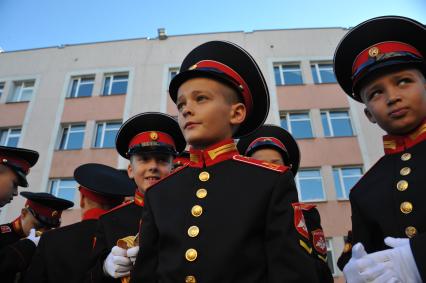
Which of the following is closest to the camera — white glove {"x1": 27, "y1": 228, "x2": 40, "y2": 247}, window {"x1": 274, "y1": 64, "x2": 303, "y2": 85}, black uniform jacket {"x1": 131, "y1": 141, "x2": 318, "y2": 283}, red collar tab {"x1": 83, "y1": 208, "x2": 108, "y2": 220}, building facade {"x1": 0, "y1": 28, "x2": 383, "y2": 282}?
black uniform jacket {"x1": 131, "y1": 141, "x2": 318, "y2": 283}

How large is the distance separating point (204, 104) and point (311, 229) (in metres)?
1.65

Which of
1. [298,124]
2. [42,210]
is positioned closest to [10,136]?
[298,124]

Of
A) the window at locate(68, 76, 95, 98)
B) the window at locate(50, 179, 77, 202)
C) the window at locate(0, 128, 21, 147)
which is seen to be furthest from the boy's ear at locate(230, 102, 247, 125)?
the window at locate(0, 128, 21, 147)

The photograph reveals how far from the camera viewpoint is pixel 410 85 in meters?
2.05

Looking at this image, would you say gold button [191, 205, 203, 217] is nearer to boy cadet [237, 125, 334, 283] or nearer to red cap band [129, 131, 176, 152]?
boy cadet [237, 125, 334, 283]

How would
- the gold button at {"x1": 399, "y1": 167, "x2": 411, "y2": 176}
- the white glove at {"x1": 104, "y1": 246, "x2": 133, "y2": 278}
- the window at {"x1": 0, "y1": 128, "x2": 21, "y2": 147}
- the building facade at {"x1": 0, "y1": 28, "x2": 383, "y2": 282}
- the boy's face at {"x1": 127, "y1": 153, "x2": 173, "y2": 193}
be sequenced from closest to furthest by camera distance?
the gold button at {"x1": 399, "y1": 167, "x2": 411, "y2": 176} → the white glove at {"x1": 104, "y1": 246, "x2": 133, "y2": 278} → the boy's face at {"x1": 127, "y1": 153, "x2": 173, "y2": 193} → the building facade at {"x1": 0, "y1": 28, "x2": 383, "y2": 282} → the window at {"x1": 0, "y1": 128, "x2": 21, "y2": 147}

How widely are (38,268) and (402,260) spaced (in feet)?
11.1

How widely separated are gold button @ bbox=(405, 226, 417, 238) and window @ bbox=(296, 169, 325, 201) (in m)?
13.1

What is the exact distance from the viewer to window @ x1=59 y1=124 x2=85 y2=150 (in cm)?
1677

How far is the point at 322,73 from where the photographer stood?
59.4ft

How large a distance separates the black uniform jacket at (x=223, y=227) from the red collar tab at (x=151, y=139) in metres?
1.43

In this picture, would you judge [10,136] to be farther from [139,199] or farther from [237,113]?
[237,113]

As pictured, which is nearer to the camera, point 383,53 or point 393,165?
point 393,165

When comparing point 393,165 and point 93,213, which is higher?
point 93,213
